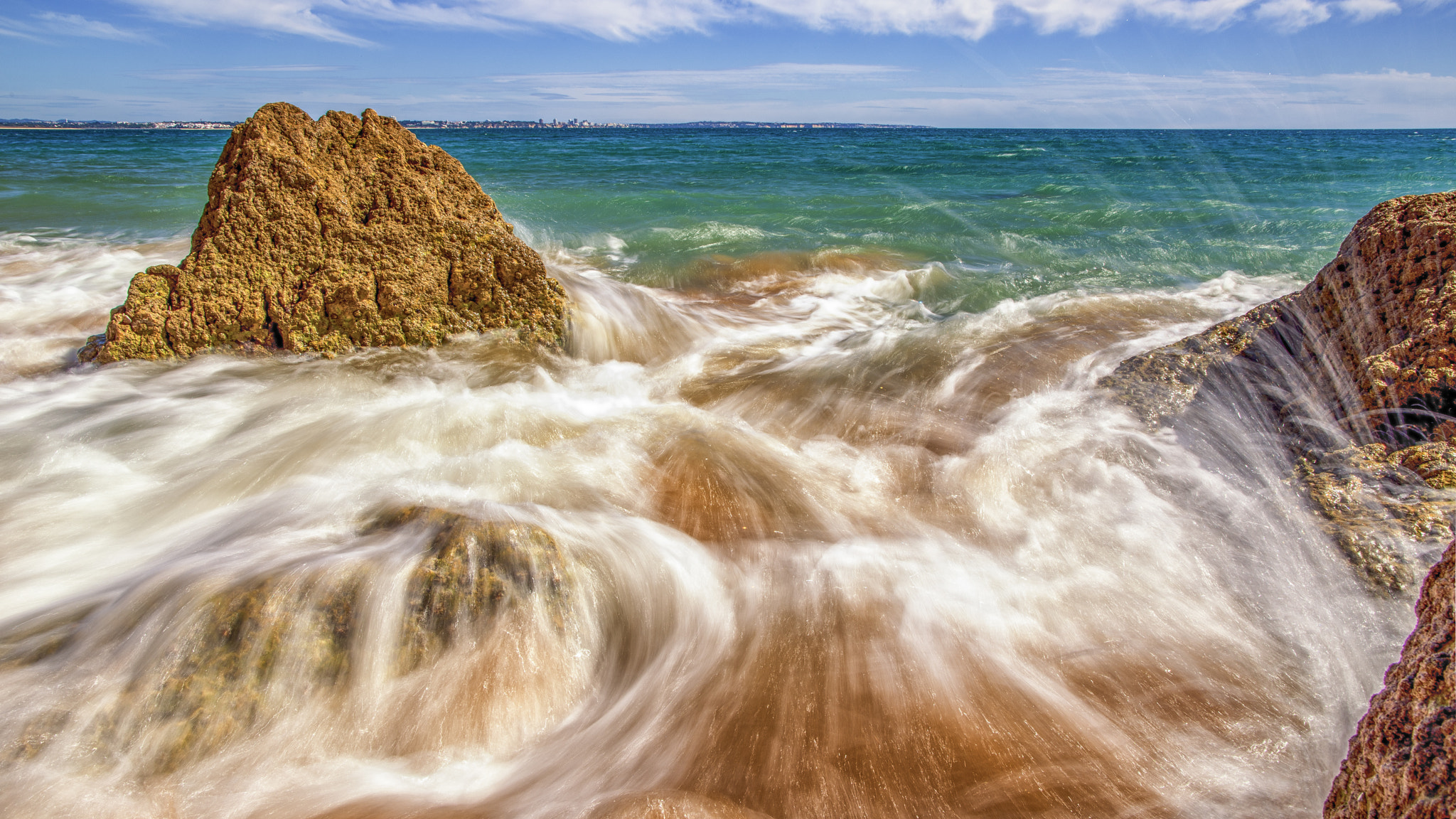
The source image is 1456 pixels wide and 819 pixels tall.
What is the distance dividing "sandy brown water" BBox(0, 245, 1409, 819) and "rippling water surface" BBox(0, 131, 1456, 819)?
0.05 ft

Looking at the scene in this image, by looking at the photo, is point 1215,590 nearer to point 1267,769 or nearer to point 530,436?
point 1267,769

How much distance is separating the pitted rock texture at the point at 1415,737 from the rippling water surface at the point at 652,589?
618 mm

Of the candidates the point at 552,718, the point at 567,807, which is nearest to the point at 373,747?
the point at 552,718

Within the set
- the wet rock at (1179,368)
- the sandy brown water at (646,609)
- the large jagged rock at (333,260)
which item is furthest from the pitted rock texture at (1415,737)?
the large jagged rock at (333,260)

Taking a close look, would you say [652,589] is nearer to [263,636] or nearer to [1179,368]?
[263,636]

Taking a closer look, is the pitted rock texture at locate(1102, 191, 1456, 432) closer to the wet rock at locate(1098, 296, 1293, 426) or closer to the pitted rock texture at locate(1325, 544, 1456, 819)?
the wet rock at locate(1098, 296, 1293, 426)

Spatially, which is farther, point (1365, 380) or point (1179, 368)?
point (1179, 368)

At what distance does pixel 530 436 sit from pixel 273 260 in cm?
245

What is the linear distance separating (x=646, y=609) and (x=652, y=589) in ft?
0.36

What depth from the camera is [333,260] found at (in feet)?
16.0

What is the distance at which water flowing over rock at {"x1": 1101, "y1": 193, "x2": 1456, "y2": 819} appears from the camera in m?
1.49

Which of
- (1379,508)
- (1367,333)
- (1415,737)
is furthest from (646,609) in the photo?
(1367,333)

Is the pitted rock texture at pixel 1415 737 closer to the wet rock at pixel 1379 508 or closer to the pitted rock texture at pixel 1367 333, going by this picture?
the wet rock at pixel 1379 508

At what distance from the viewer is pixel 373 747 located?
2.17m
